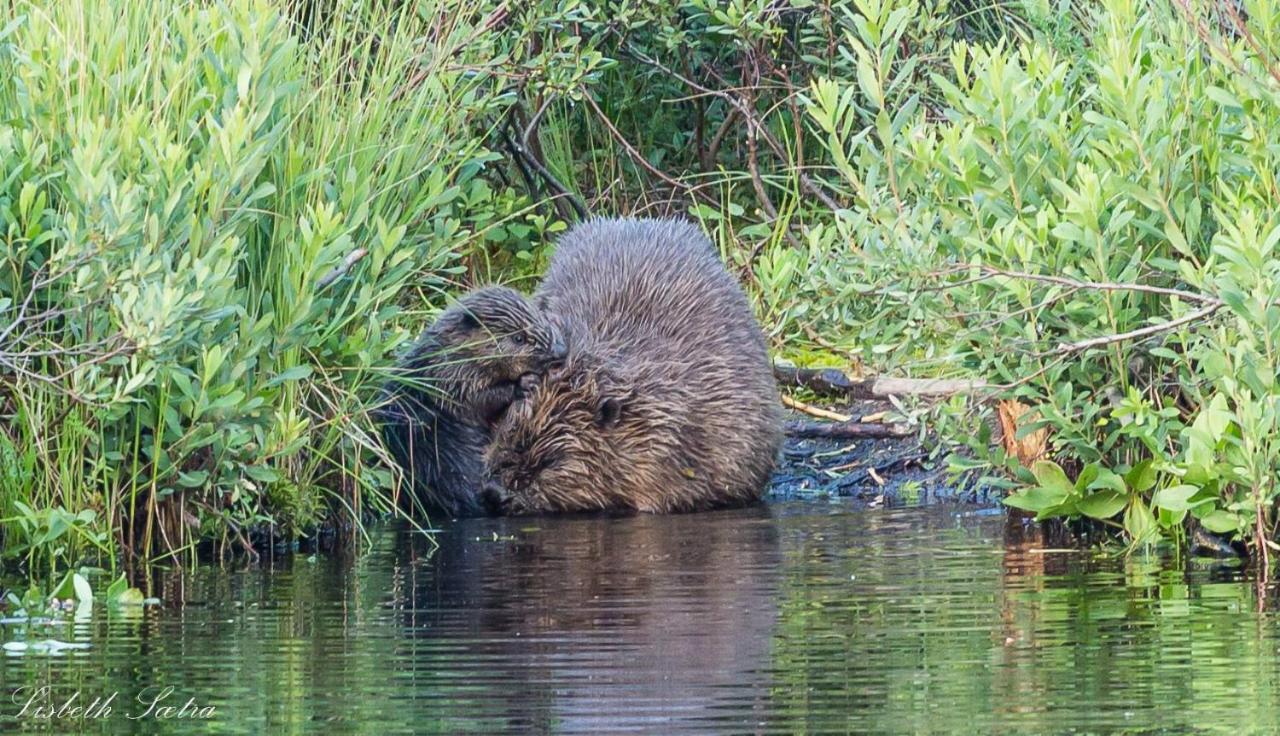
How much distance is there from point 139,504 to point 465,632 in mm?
1672

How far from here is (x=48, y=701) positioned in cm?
404

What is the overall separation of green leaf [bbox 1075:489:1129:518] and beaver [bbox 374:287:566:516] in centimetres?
230

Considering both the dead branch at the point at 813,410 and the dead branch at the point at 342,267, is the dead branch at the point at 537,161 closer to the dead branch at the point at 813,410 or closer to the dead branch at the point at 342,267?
the dead branch at the point at 813,410

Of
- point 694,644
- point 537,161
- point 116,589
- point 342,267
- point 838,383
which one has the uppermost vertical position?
point 537,161

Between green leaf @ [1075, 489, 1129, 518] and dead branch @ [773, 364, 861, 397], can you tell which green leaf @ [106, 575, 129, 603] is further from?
dead branch @ [773, 364, 861, 397]

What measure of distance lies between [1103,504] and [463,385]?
8.23ft

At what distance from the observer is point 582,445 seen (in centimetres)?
782

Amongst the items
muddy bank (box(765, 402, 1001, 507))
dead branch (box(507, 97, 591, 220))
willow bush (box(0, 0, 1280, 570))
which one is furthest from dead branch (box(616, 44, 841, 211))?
willow bush (box(0, 0, 1280, 570))

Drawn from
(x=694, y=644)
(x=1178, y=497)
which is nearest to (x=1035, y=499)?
(x=1178, y=497)

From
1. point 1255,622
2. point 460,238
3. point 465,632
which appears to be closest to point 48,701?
point 465,632

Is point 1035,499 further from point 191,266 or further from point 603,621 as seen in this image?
point 191,266

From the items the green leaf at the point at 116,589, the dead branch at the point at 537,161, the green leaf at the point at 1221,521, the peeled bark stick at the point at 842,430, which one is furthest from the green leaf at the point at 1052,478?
the dead branch at the point at 537,161

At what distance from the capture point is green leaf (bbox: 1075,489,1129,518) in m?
6.23

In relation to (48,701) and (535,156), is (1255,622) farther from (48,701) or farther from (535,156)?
(535,156)
